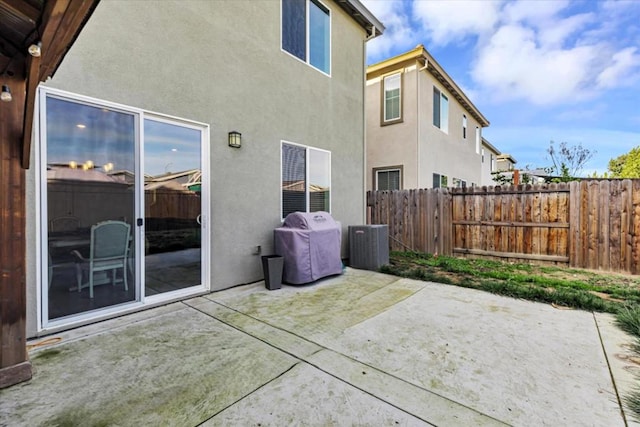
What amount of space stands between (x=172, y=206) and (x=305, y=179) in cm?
265

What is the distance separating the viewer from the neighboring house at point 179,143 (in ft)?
10.2

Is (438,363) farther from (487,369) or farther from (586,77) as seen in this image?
(586,77)

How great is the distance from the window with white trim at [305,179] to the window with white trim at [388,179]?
3996 mm

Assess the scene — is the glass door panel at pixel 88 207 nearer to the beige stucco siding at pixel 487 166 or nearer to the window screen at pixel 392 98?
→ the window screen at pixel 392 98

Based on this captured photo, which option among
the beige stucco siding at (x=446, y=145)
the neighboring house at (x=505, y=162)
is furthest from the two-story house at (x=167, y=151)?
the neighboring house at (x=505, y=162)

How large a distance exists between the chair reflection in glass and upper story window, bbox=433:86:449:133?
10070 millimetres

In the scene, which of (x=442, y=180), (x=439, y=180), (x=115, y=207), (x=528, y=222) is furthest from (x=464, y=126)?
(x=115, y=207)

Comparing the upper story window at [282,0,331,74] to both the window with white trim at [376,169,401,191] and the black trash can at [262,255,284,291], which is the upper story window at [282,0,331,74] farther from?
the window with white trim at [376,169,401,191]

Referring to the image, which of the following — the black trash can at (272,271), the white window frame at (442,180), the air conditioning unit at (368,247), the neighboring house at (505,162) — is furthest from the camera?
the neighboring house at (505,162)

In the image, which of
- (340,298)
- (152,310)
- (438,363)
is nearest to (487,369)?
(438,363)

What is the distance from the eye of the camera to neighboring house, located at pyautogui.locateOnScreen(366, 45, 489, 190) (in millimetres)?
9297

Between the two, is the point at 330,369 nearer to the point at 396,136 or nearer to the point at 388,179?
the point at 388,179

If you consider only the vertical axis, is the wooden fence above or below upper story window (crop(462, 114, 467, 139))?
below

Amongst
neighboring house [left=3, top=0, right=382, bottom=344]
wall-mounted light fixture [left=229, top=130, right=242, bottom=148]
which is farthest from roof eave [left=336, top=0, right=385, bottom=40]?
wall-mounted light fixture [left=229, top=130, right=242, bottom=148]
